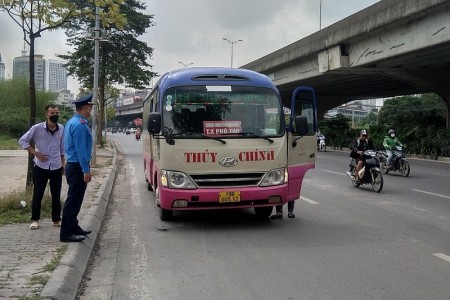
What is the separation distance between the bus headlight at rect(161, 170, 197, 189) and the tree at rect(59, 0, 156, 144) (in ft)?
74.5

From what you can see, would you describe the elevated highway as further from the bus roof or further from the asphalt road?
the bus roof

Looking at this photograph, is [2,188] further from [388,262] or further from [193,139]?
[388,262]

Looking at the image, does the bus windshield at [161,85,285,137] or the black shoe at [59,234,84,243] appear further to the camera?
the bus windshield at [161,85,285,137]

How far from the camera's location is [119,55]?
2994 cm

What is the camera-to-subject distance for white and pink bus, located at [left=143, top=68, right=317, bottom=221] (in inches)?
295

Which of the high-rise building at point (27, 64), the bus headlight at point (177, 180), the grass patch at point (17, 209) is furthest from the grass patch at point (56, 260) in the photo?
the high-rise building at point (27, 64)

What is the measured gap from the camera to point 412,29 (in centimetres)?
1962

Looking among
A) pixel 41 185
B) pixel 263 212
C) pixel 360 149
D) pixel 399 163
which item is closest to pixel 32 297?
pixel 41 185

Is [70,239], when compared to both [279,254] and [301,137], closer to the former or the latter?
[279,254]

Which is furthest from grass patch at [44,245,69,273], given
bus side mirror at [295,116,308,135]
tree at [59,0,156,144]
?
tree at [59,0,156,144]

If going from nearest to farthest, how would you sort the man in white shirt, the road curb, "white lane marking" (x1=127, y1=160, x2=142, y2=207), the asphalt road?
the road curb → the asphalt road → the man in white shirt → "white lane marking" (x1=127, y1=160, x2=142, y2=207)

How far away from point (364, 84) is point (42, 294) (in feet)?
115

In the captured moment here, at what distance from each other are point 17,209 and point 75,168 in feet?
8.09

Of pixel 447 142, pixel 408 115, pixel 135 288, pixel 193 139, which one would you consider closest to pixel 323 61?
pixel 447 142
